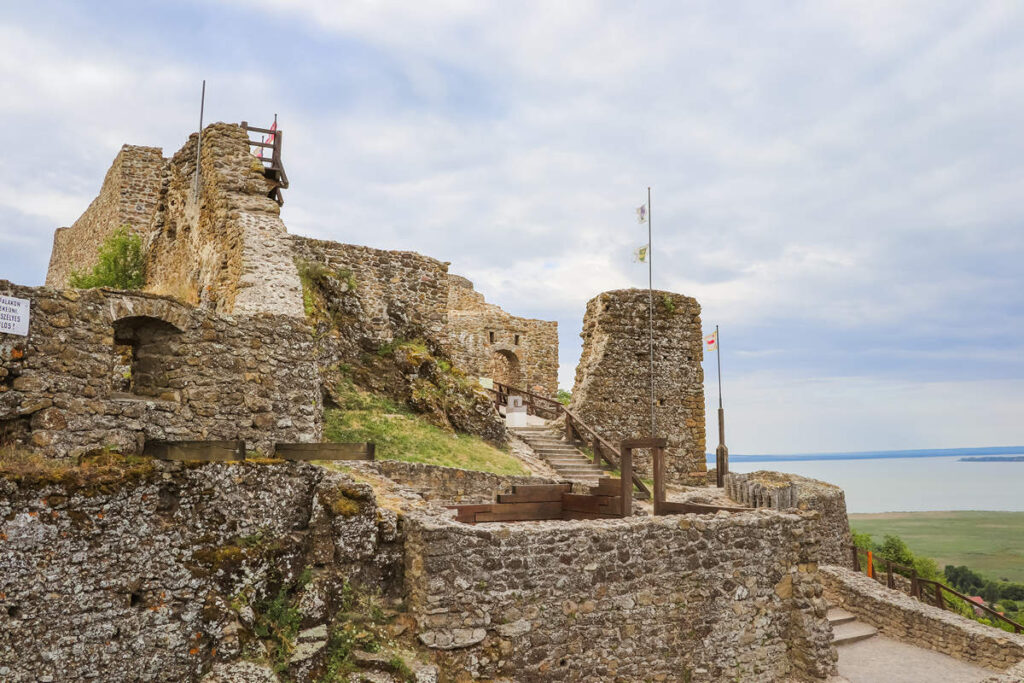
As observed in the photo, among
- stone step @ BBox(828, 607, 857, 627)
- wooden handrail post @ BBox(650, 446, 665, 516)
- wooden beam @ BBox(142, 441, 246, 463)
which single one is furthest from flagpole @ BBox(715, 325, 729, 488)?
wooden beam @ BBox(142, 441, 246, 463)

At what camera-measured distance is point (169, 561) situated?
5895mm

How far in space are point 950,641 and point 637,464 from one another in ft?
26.2

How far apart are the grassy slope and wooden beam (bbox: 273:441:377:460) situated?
4.19 metres

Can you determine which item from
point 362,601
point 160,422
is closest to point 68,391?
point 160,422

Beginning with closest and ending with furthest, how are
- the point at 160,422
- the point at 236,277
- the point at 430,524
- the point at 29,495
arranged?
the point at 29,495
the point at 430,524
the point at 160,422
the point at 236,277

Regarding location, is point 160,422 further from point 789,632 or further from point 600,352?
point 600,352

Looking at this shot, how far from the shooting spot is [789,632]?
28.8ft

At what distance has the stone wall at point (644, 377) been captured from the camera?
773 inches

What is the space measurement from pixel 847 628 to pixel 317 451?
11620mm

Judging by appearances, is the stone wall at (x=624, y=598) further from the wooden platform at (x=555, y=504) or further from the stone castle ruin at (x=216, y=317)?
the stone castle ruin at (x=216, y=317)

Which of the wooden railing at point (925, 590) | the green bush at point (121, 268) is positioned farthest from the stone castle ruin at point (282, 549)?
the green bush at point (121, 268)

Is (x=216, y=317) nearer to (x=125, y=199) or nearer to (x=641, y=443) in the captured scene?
(x=641, y=443)

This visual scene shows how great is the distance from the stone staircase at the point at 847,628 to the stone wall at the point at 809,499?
7.11 ft

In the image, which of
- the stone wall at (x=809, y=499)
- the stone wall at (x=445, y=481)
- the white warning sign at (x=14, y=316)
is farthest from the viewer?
the stone wall at (x=809, y=499)
